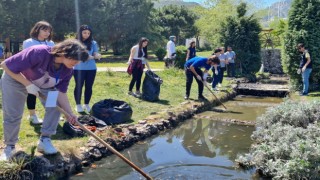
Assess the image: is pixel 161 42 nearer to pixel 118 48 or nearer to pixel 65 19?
pixel 118 48

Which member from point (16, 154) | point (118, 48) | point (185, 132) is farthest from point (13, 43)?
point (16, 154)

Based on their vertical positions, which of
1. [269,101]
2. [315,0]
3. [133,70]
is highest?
[315,0]

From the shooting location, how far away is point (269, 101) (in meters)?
12.3

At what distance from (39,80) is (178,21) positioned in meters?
42.8

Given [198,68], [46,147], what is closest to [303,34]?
[198,68]

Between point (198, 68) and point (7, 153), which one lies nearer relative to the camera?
point (7, 153)

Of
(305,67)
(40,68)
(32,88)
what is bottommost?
(305,67)

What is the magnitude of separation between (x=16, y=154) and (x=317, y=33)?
425 inches

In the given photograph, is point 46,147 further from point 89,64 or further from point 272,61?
point 272,61

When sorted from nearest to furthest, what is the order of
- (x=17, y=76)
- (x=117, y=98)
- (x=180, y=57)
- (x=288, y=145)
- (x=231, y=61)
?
1. (x=17, y=76)
2. (x=288, y=145)
3. (x=117, y=98)
4. (x=231, y=61)
5. (x=180, y=57)

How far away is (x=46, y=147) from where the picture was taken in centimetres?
486

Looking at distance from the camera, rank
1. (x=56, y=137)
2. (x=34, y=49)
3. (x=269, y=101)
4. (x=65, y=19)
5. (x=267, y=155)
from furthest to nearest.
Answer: (x=65, y=19)
(x=269, y=101)
(x=56, y=137)
(x=267, y=155)
(x=34, y=49)

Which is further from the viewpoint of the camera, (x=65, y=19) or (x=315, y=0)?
(x=65, y=19)

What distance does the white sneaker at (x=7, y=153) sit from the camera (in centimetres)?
454
